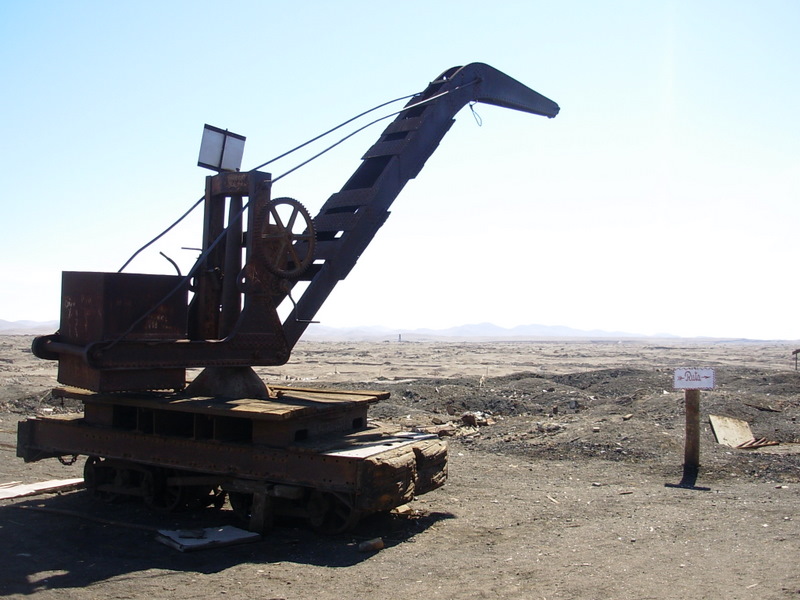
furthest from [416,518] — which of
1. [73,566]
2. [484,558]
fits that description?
[73,566]

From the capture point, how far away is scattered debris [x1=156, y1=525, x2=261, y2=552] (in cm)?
646

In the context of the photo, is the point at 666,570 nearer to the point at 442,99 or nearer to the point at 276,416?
the point at 276,416

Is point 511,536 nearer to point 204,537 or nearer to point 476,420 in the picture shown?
point 204,537

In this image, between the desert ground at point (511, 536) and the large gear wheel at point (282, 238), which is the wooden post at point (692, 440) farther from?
the large gear wheel at point (282, 238)

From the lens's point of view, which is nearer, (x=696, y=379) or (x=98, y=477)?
(x=98, y=477)

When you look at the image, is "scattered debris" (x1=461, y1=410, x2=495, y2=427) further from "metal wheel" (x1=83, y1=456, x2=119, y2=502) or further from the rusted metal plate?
the rusted metal plate

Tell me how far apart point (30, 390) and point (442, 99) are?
14108 mm

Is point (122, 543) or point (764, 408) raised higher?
point (764, 408)

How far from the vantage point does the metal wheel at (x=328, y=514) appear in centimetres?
688

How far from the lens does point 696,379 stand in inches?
394

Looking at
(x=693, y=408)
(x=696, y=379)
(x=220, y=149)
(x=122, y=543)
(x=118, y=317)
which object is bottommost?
(x=122, y=543)

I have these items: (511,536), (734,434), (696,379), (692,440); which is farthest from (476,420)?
(511,536)

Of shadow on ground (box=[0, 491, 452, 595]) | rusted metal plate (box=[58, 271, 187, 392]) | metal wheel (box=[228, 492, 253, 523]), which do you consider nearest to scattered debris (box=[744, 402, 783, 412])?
shadow on ground (box=[0, 491, 452, 595])

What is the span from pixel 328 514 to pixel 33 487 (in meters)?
A: 3.80
